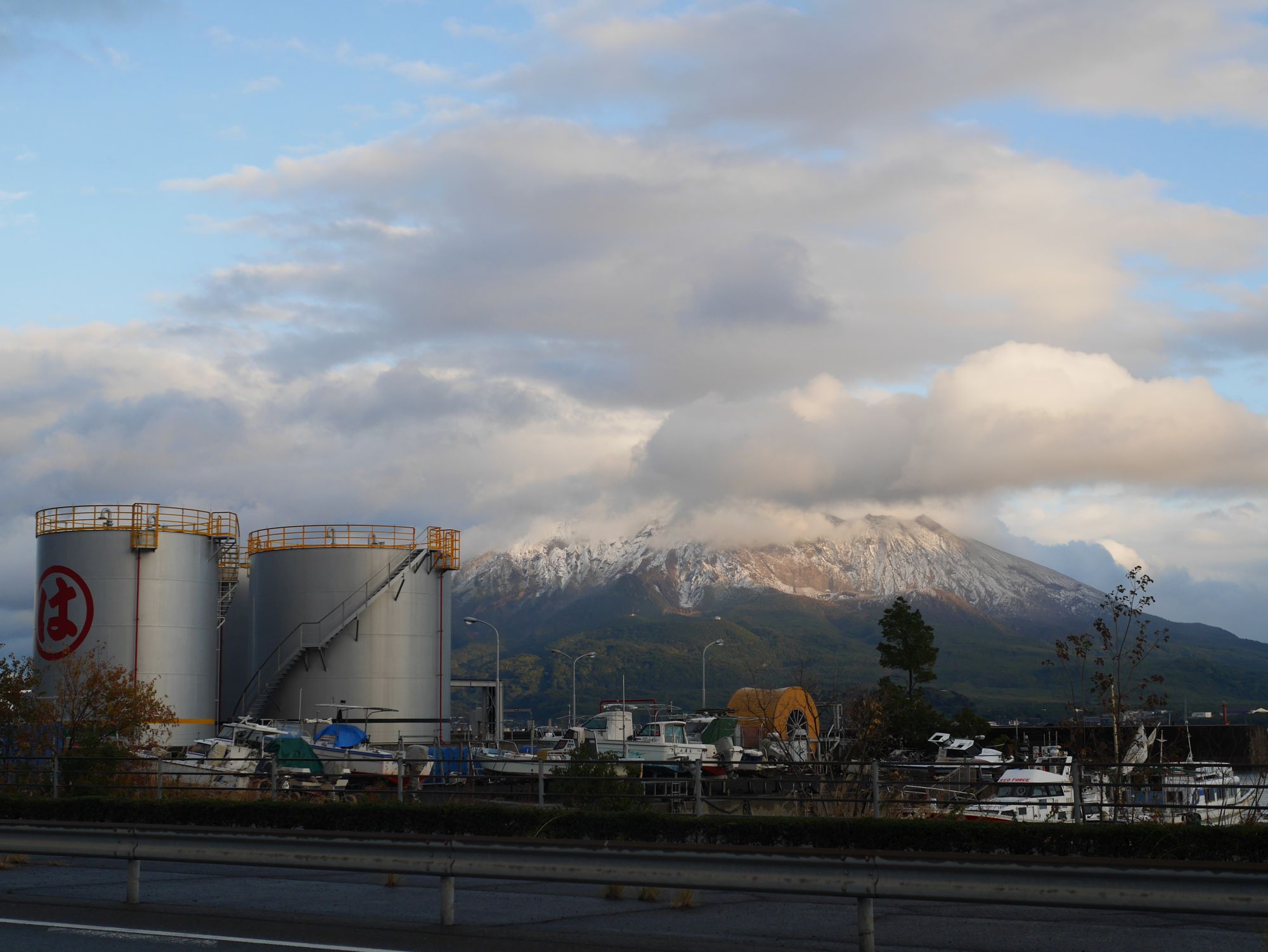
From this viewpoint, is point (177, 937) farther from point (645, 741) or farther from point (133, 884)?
point (645, 741)

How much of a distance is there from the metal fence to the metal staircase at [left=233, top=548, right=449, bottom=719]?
12686mm

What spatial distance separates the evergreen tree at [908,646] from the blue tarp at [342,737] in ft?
193

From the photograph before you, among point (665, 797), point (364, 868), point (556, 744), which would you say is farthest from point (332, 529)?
point (364, 868)

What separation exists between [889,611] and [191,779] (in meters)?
68.3

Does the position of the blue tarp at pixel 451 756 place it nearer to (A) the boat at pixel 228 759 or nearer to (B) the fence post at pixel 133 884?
(A) the boat at pixel 228 759

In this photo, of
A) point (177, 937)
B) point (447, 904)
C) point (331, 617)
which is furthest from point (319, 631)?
point (447, 904)

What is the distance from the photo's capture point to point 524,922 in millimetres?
13719

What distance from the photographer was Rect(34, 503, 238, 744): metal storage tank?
52.0 meters

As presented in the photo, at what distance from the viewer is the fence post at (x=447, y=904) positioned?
1292 centimetres

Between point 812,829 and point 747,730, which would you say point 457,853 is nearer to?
point 812,829

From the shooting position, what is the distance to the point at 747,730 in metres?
68.2

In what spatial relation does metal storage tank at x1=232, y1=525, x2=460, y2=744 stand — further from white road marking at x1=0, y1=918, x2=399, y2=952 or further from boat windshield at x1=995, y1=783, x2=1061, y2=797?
white road marking at x1=0, y1=918, x2=399, y2=952

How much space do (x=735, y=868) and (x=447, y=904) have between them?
321 centimetres

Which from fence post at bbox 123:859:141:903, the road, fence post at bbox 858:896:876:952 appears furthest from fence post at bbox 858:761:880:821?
fence post at bbox 123:859:141:903
